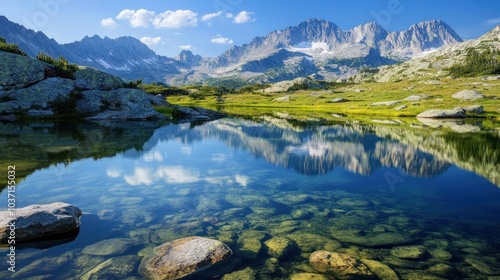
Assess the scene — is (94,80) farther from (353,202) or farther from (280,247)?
(280,247)

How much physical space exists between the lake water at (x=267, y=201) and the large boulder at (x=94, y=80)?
3159 cm

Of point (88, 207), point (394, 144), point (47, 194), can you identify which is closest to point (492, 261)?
point (88, 207)

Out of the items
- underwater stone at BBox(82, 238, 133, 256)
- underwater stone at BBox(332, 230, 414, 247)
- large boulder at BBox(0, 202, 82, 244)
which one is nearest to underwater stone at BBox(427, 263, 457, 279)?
underwater stone at BBox(332, 230, 414, 247)

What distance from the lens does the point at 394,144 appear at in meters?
45.7

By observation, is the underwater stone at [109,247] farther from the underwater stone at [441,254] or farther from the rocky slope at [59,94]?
→ the rocky slope at [59,94]

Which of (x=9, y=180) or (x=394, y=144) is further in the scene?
(x=394, y=144)

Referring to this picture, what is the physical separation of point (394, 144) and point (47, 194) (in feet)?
140

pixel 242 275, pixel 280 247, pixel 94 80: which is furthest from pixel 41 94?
pixel 242 275

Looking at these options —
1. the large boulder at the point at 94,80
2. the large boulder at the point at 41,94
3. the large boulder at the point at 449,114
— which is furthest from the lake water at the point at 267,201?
the large boulder at the point at 449,114

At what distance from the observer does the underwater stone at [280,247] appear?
564 inches

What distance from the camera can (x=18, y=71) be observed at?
63062 millimetres

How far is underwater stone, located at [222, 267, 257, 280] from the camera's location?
12.3 m

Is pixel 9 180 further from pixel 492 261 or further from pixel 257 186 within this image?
pixel 492 261

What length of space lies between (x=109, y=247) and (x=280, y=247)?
26.6 feet
